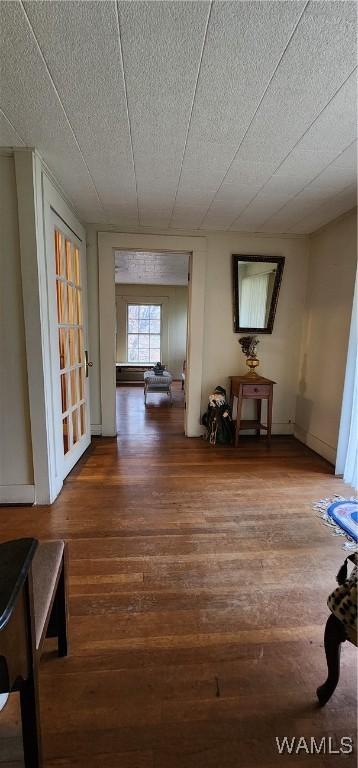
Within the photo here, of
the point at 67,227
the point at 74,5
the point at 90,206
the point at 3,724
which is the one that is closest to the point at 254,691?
the point at 3,724

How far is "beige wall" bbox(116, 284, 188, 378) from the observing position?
26.8 ft

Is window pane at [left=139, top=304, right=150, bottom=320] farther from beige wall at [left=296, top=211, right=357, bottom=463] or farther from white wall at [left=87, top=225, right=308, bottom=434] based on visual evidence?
beige wall at [left=296, top=211, right=357, bottom=463]

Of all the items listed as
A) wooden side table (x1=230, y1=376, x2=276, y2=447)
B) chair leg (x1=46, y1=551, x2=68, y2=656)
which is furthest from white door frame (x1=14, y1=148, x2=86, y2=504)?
wooden side table (x1=230, y1=376, x2=276, y2=447)

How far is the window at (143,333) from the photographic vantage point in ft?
27.5

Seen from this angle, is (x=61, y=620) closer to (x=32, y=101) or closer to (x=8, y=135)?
(x=32, y=101)

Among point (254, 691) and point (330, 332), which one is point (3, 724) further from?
point (330, 332)

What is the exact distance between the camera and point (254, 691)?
1102 mm

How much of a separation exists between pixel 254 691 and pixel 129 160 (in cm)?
281

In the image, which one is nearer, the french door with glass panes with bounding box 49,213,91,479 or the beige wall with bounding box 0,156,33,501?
the beige wall with bounding box 0,156,33,501

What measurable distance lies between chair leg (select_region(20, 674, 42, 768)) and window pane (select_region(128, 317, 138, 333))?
26.1ft

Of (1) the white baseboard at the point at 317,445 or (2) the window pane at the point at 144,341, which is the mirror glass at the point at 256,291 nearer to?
(1) the white baseboard at the point at 317,445

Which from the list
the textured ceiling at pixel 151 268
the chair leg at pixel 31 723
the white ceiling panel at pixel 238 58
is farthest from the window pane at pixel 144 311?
the chair leg at pixel 31 723

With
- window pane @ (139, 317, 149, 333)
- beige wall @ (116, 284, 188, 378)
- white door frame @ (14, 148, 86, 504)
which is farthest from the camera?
window pane @ (139, 317, 149, 333)

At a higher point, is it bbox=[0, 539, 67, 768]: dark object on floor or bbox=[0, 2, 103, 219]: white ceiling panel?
bbox=[0, 2, 103, 219]: white ceiling panel
